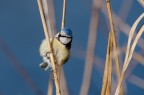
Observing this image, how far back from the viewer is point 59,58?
1449mm

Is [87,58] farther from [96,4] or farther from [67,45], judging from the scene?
[67,45]

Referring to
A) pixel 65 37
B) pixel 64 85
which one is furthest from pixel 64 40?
pixel 64 85

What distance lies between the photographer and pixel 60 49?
1508 millimetres

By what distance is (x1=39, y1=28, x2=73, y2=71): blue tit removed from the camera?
1425 millimetres

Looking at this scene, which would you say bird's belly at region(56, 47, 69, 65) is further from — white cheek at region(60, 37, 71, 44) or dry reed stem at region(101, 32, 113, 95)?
dry reed stem at region(101, 32, 113, 95)

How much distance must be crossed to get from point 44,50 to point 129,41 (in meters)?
0.52

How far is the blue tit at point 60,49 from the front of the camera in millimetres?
1425

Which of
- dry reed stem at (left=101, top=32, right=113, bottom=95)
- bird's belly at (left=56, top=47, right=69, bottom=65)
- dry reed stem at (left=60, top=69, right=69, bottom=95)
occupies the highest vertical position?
bird's belly at (left=56, top=47, right=69, bottom=65)

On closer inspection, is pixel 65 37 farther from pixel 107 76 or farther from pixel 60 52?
pixel 107 76

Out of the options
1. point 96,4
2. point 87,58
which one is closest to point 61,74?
point 87,58

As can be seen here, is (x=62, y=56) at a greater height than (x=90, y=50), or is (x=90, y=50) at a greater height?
(x=62, y=56)

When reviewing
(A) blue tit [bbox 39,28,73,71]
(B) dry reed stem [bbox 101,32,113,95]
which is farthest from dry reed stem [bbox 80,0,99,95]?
(A) blue tit [bbox 39,28,73,71]

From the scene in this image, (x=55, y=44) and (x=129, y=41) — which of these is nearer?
(x=129, y=41)

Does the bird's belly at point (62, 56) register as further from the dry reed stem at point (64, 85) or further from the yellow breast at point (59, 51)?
the dry reed stem at point (64, 85)
